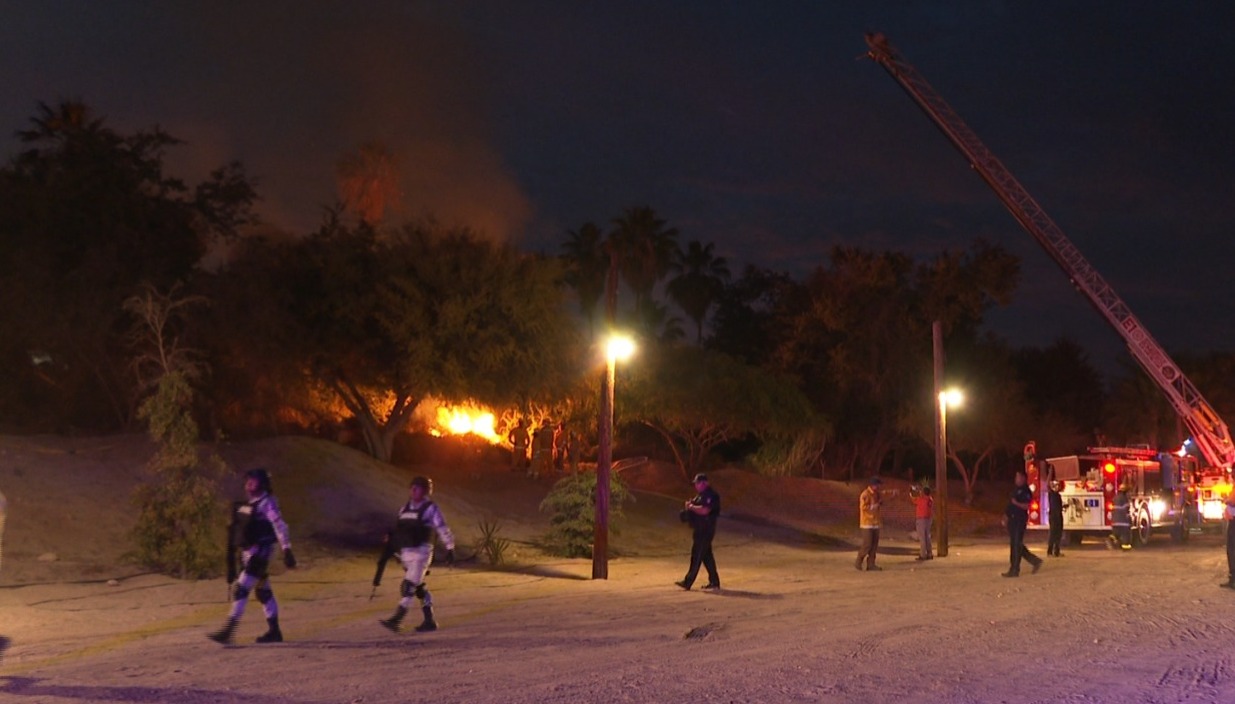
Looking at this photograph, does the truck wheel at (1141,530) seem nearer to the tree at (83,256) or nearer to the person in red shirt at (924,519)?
the person in red shirt at (924,519)

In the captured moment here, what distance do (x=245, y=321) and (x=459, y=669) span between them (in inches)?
977

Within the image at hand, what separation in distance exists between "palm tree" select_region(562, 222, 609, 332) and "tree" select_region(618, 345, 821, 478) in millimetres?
31203

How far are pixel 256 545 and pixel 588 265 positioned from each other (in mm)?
69971

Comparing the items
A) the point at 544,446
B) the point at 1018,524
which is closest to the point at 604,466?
the point at 1018,524

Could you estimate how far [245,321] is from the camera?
34.2m

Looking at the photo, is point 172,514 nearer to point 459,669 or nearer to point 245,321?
point 459,669

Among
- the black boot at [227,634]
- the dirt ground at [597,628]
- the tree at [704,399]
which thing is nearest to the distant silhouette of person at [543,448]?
the tree at [704,399]

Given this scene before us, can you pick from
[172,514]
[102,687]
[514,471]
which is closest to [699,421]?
[514,471]

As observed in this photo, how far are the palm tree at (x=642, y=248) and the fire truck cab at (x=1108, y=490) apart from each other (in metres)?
51.0

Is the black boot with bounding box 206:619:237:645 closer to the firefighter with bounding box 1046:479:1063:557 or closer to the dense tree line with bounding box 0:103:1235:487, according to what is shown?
the dense tree line with bounding box 0:103:1235:487


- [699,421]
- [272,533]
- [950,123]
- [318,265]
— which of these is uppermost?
[950,123]

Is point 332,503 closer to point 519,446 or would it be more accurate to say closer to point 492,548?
point 492,548

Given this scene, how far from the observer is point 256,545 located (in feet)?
42.5

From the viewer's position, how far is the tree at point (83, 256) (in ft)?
117
